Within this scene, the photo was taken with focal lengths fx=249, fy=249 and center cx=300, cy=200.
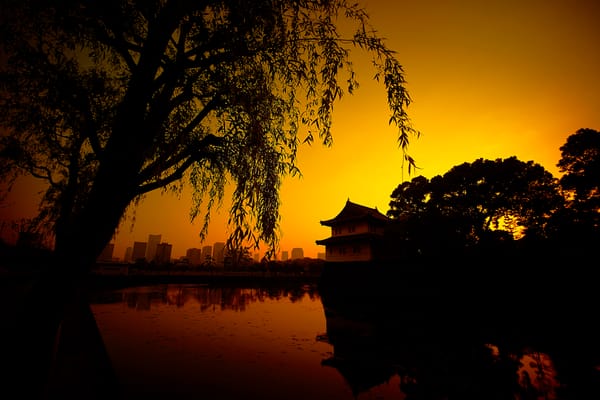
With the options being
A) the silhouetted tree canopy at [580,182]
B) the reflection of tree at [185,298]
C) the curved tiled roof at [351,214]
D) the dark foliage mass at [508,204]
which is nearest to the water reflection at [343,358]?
the reflection of tree at [185,298]

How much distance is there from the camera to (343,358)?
7.14 m

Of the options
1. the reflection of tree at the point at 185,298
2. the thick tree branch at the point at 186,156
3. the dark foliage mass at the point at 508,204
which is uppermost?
the dark foliage mass at the point at 508,204

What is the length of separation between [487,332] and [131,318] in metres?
14.9

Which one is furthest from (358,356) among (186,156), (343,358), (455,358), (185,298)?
(185,298)

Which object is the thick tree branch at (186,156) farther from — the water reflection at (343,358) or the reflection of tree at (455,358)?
the reflection of tree at (455,358)

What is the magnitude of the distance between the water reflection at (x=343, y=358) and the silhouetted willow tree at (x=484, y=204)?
7.99 meters

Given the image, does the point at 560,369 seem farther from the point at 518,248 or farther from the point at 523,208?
the point at 523,208

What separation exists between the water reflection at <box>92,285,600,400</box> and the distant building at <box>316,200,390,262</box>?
14101 mm

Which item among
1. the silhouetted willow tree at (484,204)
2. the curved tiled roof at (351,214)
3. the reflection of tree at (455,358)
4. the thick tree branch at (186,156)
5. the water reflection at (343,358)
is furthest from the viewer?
the curved tiled roof at (351,214)

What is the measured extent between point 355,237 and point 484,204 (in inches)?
462

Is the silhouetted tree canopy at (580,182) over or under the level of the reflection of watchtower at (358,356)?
over

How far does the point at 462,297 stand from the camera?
15.0 m

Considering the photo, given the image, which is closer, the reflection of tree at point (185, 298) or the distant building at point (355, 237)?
the reflection of tree at point (185, 298)

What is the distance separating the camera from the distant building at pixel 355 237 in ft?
84.9
